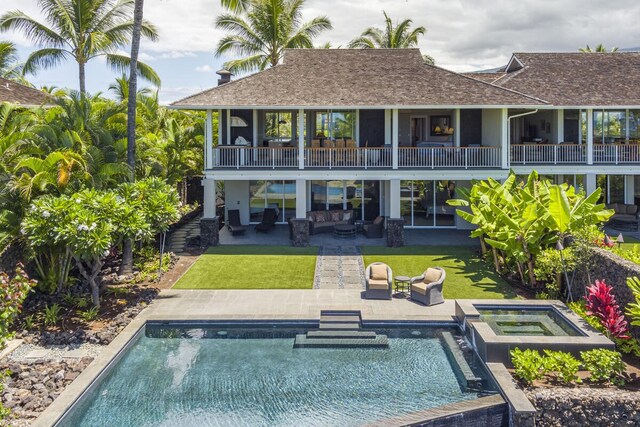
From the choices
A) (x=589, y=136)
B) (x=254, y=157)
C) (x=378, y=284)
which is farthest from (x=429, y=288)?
(x=589, y=136)

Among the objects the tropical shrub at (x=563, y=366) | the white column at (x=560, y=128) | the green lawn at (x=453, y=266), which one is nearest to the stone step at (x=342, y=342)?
the tropical shrub at (x=563, y=366)

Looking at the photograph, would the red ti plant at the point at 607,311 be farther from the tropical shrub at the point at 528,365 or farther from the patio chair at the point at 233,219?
the patio chair at the point at 233,219

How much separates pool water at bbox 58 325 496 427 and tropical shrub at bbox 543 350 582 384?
1648mm

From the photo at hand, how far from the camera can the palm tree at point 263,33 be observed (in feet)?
110

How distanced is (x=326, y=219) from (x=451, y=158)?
6.10 meters

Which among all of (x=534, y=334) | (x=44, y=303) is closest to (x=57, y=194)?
(x=44, y=303)

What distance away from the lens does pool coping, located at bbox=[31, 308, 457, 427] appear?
28.4 ft

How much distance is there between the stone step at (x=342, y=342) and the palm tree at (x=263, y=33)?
25.9m

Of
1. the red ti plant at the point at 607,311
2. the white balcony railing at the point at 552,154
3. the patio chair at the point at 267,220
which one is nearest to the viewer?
the red ti plant at the point at 607,311

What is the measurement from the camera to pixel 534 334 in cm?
1110

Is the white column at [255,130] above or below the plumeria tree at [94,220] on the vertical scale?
above

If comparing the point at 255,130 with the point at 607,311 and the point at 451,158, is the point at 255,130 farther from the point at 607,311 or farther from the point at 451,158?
the point at 607,311

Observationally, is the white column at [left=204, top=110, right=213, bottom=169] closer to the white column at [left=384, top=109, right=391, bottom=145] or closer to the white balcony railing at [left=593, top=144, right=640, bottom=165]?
the white column at [left=384, top=109, right=391, bottom=145]

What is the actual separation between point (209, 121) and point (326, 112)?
5.91 meters
